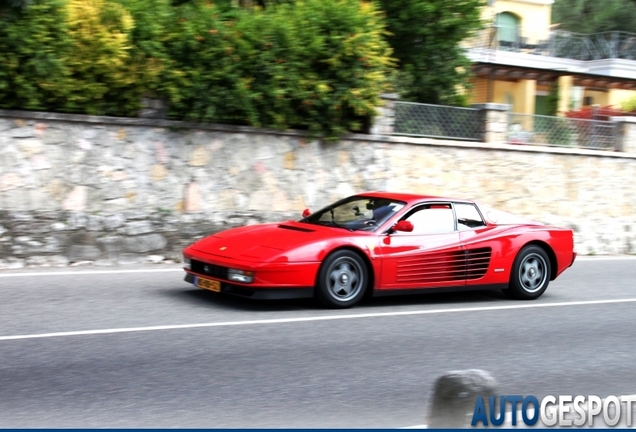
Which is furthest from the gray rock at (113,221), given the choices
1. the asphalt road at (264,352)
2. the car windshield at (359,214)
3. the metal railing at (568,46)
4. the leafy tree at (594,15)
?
the leafy tree at (594,15)

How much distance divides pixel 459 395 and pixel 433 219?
6.33 m

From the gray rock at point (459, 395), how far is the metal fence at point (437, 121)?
40.6 ft

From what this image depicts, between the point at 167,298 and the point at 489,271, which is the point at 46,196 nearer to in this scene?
the point at 167,298

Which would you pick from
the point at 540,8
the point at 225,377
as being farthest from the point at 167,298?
the point at 540,8

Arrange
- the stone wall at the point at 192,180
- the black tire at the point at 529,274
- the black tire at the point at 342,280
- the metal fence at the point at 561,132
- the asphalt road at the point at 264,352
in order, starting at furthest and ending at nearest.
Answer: the metal fence at the point at 561,132 < the stone wall at the point at 192,180 < the black tire at the point at 529,274 < the black tire at the point at 342,280 < the asphalt road at the point at 264,352

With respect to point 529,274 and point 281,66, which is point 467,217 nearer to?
point 529,274

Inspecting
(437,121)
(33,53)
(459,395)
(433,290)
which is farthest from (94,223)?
(459,395)

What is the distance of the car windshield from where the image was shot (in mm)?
9723

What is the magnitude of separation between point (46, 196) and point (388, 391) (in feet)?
26.5

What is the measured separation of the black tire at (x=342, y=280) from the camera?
9055 millimetres

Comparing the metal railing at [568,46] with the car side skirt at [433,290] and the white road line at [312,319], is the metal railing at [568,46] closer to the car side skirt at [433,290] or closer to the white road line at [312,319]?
the white road line at [312,319]

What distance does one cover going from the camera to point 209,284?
902cm

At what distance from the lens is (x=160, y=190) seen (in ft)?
44.9

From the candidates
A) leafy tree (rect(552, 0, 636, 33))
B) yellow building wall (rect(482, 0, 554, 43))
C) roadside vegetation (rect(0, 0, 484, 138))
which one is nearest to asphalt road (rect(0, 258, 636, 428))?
roadside vegetation (rect(0, 0, 484, 138))
